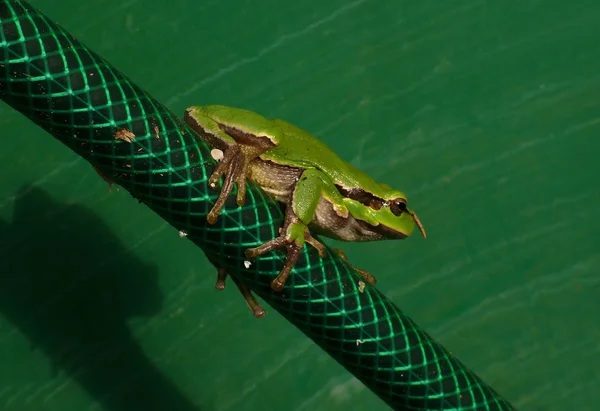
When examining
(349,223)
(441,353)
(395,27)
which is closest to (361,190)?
(349,223)

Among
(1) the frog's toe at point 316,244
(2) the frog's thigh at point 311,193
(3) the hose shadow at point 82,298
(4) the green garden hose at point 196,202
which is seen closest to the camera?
(4) the green garden hose at point 196,202

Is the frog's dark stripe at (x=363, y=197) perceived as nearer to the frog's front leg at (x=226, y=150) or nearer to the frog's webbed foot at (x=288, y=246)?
the frog's front leg at (x=226, y=150)

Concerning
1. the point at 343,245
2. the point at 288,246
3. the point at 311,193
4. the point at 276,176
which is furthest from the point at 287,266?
the point at 343,245

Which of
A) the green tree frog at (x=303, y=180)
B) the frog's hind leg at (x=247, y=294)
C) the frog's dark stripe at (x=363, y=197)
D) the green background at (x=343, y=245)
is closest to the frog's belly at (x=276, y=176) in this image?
the green tree frog at (x=303, y=180)

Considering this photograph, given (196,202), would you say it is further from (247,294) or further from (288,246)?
(247,294)

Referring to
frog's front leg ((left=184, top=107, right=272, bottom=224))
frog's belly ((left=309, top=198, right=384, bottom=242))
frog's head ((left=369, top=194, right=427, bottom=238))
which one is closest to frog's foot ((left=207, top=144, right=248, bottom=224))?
frog's front leg ((left=184, top=107, right=272, bottom=224))

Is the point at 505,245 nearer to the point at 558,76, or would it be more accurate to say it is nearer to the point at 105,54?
the point at 558,76
